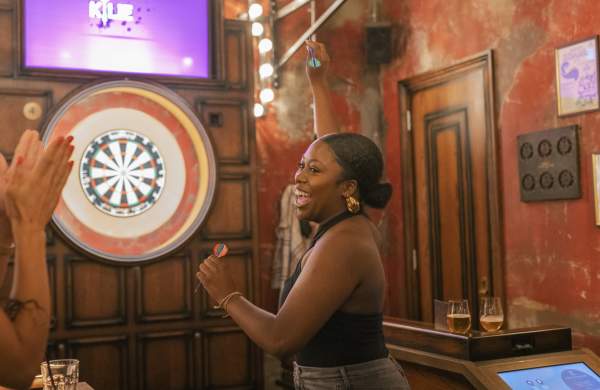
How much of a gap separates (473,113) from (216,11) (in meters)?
1.80

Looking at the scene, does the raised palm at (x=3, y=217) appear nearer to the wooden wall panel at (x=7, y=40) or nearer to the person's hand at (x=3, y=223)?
the person's hand at (x=3, y=223)

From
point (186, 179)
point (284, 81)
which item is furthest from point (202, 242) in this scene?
point (284, 81)

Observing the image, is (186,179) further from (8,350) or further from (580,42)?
(8,350)

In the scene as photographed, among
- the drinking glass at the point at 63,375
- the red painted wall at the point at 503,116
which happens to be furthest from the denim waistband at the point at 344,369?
the red painted wall at the point at 503,116

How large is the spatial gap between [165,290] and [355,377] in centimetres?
216

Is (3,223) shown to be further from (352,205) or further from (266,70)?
(266,70)

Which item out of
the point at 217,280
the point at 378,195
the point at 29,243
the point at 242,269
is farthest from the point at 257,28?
the point at 29,243

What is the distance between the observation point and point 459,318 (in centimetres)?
248

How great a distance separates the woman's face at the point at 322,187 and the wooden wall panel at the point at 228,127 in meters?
2.01

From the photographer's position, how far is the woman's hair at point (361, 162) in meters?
1.86

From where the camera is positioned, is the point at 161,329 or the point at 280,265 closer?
the point at 161,329

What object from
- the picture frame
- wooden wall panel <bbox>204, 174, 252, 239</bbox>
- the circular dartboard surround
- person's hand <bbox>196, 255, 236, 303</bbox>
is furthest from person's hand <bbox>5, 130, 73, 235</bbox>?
the picture frame

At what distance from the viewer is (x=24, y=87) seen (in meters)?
3.45

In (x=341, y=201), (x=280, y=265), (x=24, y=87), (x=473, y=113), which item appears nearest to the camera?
(x=341, y=201)
